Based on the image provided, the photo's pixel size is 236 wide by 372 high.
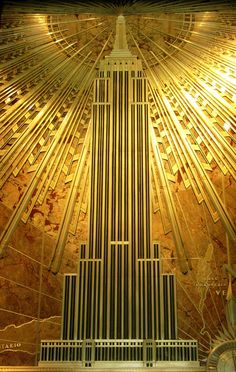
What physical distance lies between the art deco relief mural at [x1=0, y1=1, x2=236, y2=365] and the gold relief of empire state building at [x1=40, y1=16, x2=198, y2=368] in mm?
114

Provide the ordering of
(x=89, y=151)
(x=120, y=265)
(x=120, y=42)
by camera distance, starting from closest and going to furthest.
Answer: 1. (x=120, y=265)
2. (x=89, y=151)
3. (x=120, y=42)

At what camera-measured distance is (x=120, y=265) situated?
6355mm

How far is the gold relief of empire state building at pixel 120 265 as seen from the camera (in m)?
5.94

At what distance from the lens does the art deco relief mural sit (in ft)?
20.4

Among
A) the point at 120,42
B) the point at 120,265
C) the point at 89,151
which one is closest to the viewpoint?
the point at 120,265

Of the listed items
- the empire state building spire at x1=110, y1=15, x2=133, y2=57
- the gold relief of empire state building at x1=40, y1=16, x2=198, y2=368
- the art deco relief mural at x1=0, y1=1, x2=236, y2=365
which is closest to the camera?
the gold relief of empire state building at x1=40, y1=16, x2=198, y2=368

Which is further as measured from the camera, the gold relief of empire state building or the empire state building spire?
the empire state building spire

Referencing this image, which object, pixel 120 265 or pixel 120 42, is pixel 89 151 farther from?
pixel 120 42

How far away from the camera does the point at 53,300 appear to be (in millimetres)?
6207

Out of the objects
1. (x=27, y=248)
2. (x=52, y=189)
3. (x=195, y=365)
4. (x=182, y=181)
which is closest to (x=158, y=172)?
(x=182, y=181)

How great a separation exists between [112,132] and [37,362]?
2.94 metres

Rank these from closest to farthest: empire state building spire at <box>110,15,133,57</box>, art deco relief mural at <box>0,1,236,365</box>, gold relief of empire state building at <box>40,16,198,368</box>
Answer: gold relief of empire state building at <box>40,16,198,368</box>
art deco relief mural at <box>0,1,236,365</box>
empire state building spire at <box>110,15,133,57</box>

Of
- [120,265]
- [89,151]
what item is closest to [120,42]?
[89,151]

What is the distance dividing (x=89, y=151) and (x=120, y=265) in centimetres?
155
